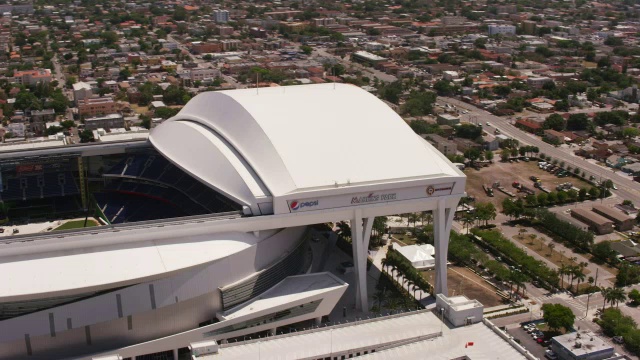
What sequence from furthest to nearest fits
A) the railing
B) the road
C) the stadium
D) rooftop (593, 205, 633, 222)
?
the road, rooftop (593, 205, 633, 222), the railing, the stadium

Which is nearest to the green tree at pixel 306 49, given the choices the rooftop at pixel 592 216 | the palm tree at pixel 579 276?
the rooftop at pixel 592 216

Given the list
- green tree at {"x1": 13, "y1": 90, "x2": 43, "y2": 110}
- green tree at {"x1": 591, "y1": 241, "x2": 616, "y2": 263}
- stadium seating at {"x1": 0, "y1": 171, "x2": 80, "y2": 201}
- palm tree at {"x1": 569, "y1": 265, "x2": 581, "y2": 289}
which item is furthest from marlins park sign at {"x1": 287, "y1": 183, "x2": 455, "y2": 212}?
green tree at {"x1": 13, "y1": 90, "x2": 43, "y2": 110}

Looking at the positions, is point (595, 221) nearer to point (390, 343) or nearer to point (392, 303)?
point (392, 303)

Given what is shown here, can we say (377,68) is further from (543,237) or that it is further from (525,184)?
(543,237)

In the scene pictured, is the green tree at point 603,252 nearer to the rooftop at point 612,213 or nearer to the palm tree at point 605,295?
the palm tree at point 605,295

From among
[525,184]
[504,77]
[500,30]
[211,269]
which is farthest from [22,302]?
[500,30]

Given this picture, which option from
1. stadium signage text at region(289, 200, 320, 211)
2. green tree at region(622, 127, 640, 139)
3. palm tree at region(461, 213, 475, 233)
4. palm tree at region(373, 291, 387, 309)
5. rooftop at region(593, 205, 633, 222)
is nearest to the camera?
stadium signage text at region(289, 200, 320, 211)

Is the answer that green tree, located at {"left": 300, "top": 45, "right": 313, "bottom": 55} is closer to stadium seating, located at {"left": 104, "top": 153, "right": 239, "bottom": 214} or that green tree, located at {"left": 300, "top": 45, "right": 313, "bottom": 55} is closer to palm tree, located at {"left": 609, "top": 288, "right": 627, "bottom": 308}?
stadium seating, located at {"left": 104, "top": 153, "right": 239, "bottom": 214}
